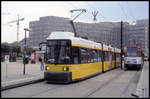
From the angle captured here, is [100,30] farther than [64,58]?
Yes

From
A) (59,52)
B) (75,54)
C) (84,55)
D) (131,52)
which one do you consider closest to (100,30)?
(131,52)

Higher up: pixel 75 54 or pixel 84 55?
pixel 75 54

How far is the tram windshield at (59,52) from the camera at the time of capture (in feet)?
47.9

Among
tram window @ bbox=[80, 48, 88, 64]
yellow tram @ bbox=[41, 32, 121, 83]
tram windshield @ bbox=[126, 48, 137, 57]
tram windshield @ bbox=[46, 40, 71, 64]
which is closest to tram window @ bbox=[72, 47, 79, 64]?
yellow tram @ bbox=[41, 32, 121, 83]

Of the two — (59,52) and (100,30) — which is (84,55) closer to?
(59,52)

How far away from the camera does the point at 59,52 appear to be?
14.7m

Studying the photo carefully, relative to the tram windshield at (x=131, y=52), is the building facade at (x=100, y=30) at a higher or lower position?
higher

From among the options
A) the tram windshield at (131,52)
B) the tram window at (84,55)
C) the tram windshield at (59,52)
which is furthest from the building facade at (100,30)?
the tram windshield at (59,52)

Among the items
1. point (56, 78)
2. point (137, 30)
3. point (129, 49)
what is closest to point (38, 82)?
point (56, 78)

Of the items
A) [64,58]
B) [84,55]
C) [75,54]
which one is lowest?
[64,58]

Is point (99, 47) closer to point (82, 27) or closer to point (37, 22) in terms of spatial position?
point (82, 27)

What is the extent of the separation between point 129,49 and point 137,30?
45120 mm

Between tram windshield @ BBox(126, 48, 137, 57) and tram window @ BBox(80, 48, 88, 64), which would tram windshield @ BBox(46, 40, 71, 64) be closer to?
tram window @ BBox(80, 48, 88, 64)

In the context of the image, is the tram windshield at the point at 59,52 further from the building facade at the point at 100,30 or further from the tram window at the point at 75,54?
the building facade at the point at 100,30
